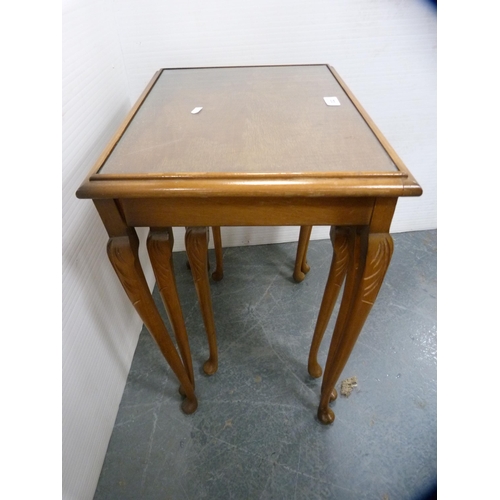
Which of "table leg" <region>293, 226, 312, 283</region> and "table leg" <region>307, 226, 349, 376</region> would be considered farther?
"table leg" <region>293, 226, 312, 283</region>

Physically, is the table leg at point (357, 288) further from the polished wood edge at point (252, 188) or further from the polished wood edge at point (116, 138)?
the polished wood edge at point (116, 138)

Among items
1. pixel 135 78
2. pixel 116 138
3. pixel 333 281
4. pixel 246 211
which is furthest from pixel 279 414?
pixel 135 78

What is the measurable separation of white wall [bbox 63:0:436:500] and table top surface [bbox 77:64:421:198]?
0.16m

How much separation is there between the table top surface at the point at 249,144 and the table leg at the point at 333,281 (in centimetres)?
19

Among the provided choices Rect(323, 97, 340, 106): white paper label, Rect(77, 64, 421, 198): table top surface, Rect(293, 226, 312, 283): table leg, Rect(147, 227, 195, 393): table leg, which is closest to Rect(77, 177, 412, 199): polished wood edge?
Rect(77, 64, 421, 198): table top surface

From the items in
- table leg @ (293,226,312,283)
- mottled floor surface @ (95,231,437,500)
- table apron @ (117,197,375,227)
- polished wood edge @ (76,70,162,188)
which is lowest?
mottled floor surface @ (95,231,437,500)

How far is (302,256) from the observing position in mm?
1217

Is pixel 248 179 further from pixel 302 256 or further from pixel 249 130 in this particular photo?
pixel 302 256

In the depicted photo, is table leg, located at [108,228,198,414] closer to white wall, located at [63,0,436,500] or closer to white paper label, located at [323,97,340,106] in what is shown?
white wall, located at [63,0,436,500]

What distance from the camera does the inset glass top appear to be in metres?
0.53

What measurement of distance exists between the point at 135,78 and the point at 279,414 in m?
1.09

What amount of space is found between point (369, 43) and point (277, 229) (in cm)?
72

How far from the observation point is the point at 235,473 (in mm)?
822
